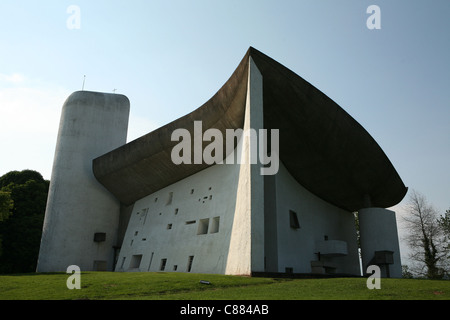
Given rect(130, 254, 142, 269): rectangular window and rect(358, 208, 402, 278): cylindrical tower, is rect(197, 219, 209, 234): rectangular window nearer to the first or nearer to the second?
rect(130, 254, 142, 269): rectangular window

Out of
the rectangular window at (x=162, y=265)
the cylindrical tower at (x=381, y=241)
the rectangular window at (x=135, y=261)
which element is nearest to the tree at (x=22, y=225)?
the rectangular window at (x=135, y=261)

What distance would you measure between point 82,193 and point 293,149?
1492cm

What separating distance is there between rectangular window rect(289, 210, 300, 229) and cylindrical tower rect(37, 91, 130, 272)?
13167mm

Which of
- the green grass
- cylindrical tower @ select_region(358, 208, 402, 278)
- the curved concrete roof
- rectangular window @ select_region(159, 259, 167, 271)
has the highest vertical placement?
the curved concrete roof

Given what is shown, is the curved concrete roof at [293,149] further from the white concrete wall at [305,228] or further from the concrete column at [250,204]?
the concrete column at [250,204]

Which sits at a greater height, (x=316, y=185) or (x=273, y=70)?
(x=273, y=70)

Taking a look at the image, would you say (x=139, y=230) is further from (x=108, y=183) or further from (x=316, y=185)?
(x=316, y=185)

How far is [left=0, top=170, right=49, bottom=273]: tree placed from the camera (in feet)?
85.4

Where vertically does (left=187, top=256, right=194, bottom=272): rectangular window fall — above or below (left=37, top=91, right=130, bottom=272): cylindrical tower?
below

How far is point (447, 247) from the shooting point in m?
24.3

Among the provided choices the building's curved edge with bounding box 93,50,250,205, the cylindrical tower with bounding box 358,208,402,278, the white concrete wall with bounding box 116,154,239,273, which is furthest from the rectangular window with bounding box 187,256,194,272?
the cylindrical tower with bounding box 358,208,402,278

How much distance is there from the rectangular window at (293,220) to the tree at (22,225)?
19.0 meters

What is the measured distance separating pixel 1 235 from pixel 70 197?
19.0ft
